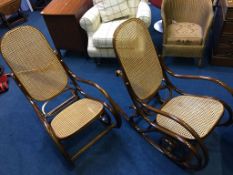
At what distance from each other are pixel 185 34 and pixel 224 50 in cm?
44

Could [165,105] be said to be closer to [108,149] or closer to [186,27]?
[108,149]

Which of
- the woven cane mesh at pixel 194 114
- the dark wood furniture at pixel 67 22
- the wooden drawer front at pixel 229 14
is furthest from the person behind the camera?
the dark wood furniture at pixel 67 22

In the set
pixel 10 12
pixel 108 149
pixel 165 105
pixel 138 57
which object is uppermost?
pixel 10 12

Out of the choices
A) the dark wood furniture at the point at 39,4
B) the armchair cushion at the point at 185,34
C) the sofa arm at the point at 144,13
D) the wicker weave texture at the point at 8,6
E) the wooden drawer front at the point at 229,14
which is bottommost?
the armchair cushion at the point at 185,34

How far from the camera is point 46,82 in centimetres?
183

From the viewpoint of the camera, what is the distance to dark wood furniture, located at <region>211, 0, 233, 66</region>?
2.03 metres

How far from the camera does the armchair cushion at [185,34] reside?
226 cm

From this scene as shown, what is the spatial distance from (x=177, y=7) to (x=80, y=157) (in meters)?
1.96

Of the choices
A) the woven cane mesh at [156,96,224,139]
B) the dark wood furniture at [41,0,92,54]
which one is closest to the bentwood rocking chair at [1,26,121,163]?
the woven cane mesh at [156,96,224,139]

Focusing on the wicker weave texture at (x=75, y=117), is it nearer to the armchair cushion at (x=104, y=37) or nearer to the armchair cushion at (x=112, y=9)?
the armchair cushion at (x=104, y=37)

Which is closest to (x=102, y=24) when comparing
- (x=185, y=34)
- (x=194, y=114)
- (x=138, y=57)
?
(x=185, y=34)

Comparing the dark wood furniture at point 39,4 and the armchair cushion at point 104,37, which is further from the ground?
the dark wood furniture at point 39,4

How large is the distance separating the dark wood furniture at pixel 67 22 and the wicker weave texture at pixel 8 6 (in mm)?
1169

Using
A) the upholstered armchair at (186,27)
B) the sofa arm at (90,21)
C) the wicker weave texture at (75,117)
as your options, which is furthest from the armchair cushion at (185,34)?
the wicker weave texture at (75,117)
